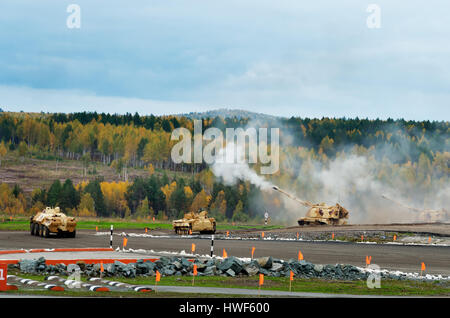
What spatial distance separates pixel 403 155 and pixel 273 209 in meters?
61.4

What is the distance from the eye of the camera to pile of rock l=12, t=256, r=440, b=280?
28.6 m

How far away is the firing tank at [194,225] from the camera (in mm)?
76625

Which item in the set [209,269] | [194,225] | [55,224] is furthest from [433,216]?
[209,269]

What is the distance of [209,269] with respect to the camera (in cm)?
3023

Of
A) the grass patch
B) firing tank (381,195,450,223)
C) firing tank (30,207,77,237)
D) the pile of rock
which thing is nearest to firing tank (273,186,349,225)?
the grass patch

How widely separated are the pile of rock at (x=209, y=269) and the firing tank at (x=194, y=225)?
147 feet

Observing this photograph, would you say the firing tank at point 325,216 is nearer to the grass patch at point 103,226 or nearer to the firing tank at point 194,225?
the grass patch at point 103,226

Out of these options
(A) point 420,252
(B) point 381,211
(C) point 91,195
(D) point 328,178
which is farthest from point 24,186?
(A) point 420,252

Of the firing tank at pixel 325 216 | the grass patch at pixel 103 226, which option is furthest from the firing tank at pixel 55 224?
the firing tank at pixel 325 216

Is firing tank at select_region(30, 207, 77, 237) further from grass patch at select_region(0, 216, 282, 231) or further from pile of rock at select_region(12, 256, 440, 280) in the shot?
pile of rock at select_region(12, 256, 440, 280)

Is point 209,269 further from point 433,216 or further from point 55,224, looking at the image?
point 433,216

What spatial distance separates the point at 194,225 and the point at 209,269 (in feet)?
153

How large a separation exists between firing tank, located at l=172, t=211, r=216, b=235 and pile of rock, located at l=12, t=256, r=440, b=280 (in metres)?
44.7
